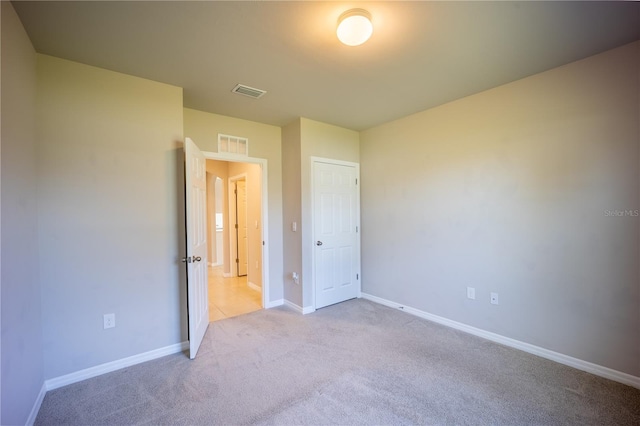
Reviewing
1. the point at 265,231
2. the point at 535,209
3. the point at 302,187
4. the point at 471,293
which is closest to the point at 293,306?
the point at 265,231

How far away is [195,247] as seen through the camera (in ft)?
8.71

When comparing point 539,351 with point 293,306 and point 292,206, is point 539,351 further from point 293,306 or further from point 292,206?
point 292,206

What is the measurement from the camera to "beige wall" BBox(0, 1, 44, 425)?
1.53m

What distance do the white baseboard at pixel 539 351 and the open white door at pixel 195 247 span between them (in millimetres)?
2460

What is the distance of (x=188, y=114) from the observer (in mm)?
3283

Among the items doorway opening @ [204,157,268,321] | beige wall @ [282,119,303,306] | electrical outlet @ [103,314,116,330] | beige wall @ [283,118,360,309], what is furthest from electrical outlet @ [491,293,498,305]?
electrical outlet @ [103,314,116,330]

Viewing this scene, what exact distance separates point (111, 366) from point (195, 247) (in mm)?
1152

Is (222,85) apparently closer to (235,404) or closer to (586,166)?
(235,404)

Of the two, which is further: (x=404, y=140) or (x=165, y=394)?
(x=404, y=140)

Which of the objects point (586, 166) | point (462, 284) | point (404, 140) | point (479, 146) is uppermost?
point (404, 140)

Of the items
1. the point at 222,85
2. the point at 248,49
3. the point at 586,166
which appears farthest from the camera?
the point at 222,85

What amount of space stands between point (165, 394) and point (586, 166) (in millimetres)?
3731

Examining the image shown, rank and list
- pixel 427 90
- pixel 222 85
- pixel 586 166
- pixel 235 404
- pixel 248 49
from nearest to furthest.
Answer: pixel 235 404 → pixel 248 49 → pixel 586 166 → pixel 222 85 → pixel 427 90

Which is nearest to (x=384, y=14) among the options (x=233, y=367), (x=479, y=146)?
(x=479, y=146)
